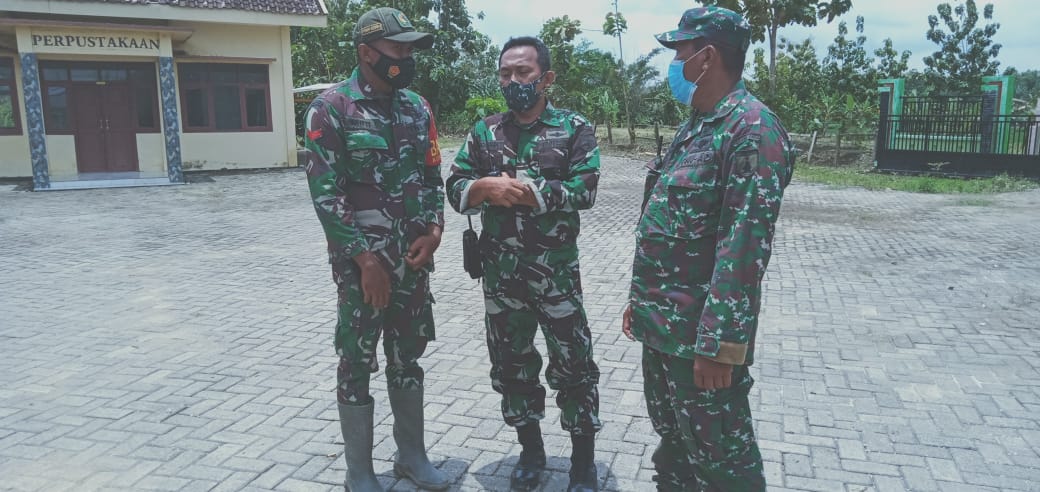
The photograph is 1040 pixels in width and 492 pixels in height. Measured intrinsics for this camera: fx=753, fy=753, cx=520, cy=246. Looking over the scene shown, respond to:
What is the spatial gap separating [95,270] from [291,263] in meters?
1.92

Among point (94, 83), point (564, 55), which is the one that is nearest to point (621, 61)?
point (564, 55)

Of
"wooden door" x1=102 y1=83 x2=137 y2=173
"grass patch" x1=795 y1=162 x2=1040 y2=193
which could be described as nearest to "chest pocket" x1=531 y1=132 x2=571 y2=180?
"grass patch" x1=795 y1=162 x2=1040 y2=193

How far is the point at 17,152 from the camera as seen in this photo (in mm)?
16547

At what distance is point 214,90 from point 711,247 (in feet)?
58.7

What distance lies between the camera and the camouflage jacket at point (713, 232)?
2.15 m

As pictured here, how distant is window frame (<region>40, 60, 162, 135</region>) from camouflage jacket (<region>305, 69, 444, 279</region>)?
652 inches

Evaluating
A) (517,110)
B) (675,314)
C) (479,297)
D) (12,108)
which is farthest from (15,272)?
(12,108)

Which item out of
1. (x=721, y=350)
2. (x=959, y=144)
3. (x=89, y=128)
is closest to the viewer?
(x=721, y=350)

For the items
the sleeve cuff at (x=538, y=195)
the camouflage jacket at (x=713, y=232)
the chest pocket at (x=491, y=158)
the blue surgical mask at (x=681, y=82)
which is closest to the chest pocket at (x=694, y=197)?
the camouflage jacket at (x=713, y=232)

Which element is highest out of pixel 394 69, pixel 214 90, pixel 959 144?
pixel 214 90

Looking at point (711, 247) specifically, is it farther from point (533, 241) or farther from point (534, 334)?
point (534, 334)

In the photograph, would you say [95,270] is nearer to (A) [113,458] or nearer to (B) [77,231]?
(B) [77,231]

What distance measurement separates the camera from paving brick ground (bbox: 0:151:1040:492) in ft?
11.1

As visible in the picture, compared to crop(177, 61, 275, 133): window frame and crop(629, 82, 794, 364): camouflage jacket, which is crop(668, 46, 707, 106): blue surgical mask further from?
crop(177, 61, 275, 133): window frame
